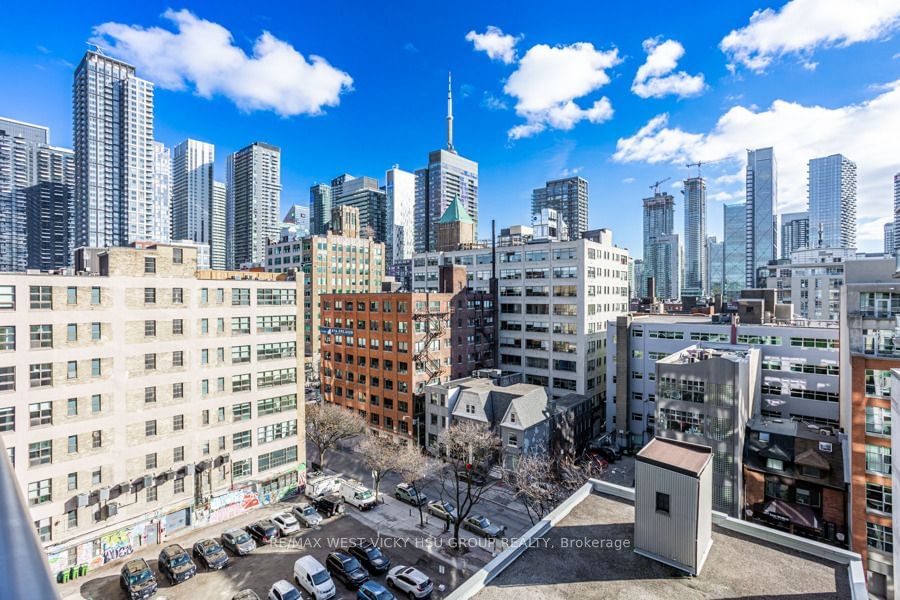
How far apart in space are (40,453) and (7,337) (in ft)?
30.2

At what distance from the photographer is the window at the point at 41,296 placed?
34.2 meters

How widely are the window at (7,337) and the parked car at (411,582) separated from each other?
33.0 m

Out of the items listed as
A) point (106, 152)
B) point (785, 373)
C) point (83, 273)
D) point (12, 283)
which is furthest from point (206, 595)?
point (106, 152)

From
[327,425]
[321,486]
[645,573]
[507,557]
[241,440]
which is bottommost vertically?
[321,486]

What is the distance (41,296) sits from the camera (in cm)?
3456

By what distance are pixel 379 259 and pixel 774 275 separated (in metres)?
116

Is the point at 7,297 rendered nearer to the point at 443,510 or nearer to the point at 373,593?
the point at 373,593

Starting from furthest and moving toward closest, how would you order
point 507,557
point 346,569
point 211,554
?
point 211,554
point 346,569
point 507,557

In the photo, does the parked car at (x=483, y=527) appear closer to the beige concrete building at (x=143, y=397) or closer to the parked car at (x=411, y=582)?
the parked car at (x=411, y=582)

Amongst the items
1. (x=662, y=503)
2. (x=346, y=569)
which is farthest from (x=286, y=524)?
(x=662, y=503)

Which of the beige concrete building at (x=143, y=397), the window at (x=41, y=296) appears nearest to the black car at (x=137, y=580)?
the beige concrete building at (x=143, y=397)

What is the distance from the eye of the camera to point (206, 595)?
3200 centimetres

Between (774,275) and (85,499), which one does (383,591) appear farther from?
(774,275)

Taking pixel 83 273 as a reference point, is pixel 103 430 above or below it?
below
